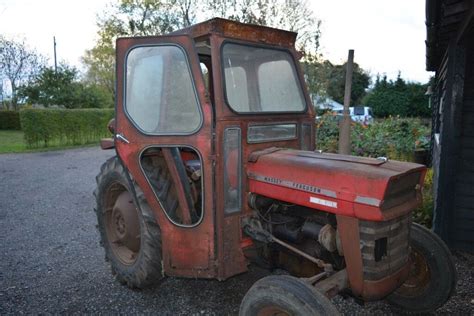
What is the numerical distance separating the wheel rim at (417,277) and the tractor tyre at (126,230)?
1.95 metres

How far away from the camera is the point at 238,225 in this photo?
9.30 feet

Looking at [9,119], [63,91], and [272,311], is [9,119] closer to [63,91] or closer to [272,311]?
[63,91]

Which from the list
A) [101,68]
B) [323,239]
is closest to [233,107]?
[323,239]

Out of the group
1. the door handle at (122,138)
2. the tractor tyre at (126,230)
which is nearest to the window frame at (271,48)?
the door handle at (122,138)

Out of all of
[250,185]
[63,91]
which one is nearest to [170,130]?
[250,185]

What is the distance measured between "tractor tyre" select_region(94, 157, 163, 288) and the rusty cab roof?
128 cm

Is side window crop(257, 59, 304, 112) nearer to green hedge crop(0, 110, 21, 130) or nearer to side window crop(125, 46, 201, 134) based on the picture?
side window crop(125, 46, 201, 134)

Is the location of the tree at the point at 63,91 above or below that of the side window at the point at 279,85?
above

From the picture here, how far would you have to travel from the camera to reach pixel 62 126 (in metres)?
14.5

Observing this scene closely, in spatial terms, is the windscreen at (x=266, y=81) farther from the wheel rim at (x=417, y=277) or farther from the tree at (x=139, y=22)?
the tree at (x=139, y=22)

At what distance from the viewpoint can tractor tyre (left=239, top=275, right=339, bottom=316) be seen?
2.08m

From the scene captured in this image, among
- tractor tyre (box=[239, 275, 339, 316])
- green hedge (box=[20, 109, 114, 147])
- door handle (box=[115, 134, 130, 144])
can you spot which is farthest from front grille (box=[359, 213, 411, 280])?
green hedge (box=[20, 109, 114, 147])

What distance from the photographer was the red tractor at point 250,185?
2334mm

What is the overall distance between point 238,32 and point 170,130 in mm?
863
